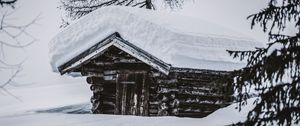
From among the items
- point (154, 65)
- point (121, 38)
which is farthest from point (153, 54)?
point (121, 38)

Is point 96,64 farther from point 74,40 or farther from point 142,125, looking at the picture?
point 142,125

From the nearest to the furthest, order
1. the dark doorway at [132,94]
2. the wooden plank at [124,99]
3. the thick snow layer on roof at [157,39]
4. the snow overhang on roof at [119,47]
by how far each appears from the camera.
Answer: the snow overhang on roof at [119,47] < the thick snow layer on roof at [157,39] < the dark doorway at [132,94] < the wooden plank at [124,99]

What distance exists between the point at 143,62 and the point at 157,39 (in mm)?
1127

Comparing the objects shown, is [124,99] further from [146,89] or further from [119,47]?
[119,47]

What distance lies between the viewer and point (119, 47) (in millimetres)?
11195

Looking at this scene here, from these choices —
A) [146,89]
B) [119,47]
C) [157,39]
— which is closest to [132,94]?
[146,89]

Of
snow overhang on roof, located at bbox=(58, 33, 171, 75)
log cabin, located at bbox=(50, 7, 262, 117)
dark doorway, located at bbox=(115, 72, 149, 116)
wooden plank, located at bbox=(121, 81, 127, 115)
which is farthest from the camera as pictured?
wooden plank, located at bbox=(121, 81, 127, 115)

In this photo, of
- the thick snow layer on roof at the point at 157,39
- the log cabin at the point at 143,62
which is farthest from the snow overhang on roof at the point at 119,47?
the thick snow layer on roof at the point at 157,39

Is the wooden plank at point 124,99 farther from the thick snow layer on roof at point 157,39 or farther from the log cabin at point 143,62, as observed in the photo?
the thick snow layer on roof at point 157,39

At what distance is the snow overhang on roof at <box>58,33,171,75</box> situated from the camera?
10353mm

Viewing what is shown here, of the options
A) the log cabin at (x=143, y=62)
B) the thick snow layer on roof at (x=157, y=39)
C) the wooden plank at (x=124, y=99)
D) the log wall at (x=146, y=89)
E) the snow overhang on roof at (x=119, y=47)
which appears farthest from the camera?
the wooden plank at (x=124, y=99)

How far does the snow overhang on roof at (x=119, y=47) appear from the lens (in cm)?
A: 1035

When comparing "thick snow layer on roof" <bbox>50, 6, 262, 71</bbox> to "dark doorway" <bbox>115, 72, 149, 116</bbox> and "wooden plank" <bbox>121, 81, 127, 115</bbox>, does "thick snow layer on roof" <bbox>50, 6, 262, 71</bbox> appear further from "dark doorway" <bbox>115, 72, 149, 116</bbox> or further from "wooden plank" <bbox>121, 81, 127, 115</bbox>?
"wooden plank" <bbox>121, 81, 127, 115</bbox>

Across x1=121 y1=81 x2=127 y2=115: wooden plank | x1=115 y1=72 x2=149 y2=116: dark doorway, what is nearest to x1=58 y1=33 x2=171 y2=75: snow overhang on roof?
x1=115 y1=72 x2=149 y2=116: dark doorway
